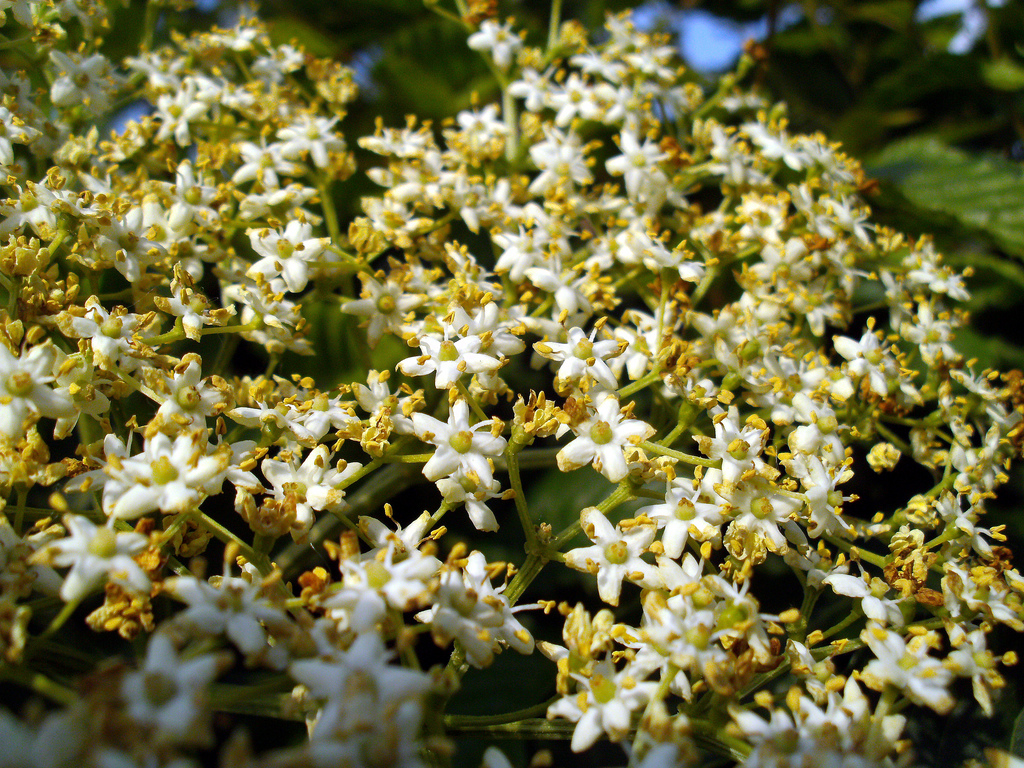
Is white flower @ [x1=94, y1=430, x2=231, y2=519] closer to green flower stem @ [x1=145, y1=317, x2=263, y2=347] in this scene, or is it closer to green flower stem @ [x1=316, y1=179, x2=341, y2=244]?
green flower stem @ [x1=145, y1=317, x2=263, y2=347]

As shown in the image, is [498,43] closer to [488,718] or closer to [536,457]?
[536,457]

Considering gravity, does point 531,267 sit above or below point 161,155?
below

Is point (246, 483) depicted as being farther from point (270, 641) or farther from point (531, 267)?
point (531, 267)

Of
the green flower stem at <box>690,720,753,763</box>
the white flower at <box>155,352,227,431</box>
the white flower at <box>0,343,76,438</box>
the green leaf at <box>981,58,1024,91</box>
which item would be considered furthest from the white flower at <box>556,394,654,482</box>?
the green leaf at <box>981,58,1024,91</box>

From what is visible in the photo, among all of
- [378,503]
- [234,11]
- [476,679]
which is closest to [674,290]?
[378,503]

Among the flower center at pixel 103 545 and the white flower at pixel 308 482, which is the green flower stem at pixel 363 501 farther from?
the flower center at pixel 103 545

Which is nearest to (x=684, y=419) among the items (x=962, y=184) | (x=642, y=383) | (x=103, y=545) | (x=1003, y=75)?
(x=642, y=383)
